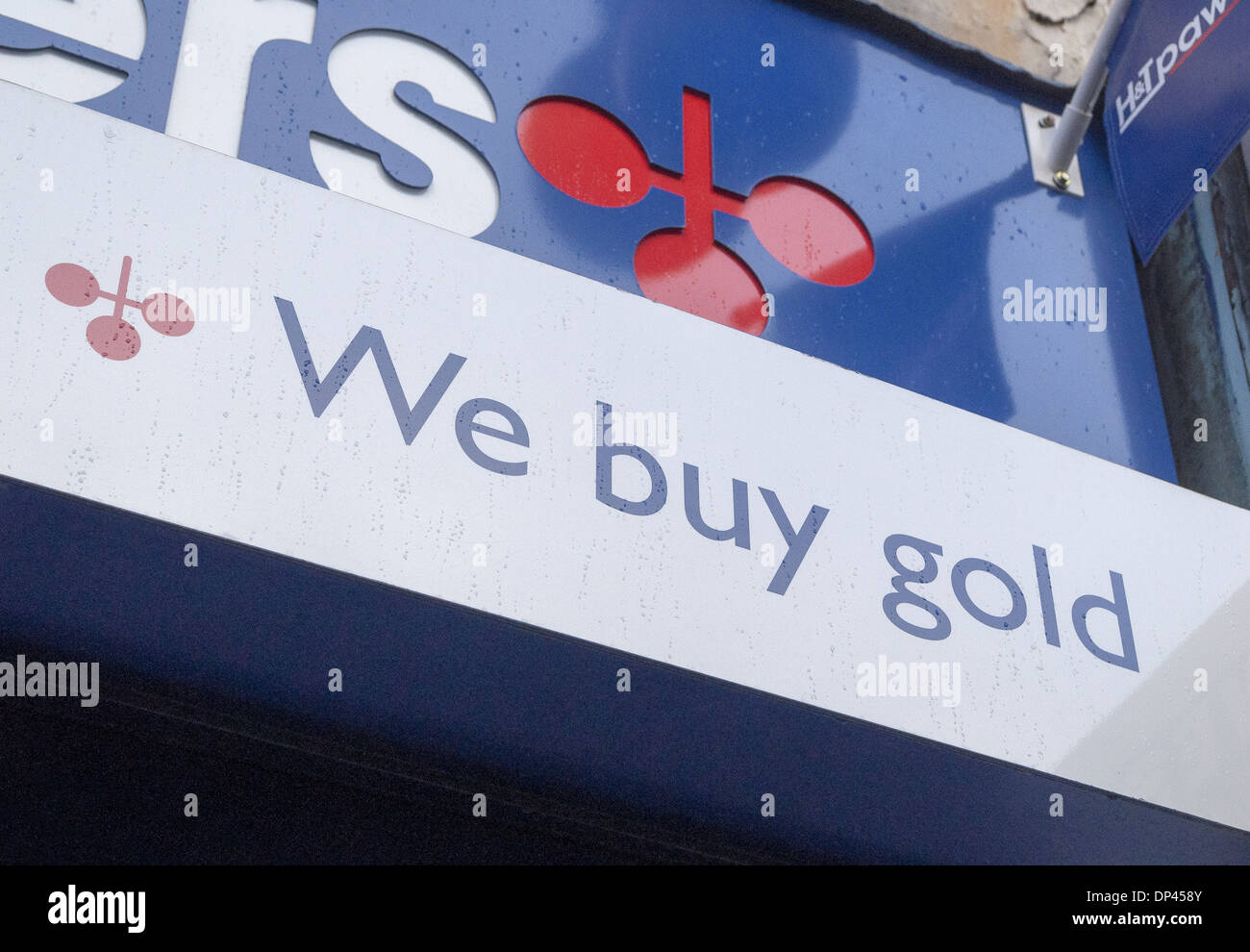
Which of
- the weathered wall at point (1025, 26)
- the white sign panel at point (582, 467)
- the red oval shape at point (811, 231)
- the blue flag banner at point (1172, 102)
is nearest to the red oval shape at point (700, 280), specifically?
the red oval shape at point (811, 231)

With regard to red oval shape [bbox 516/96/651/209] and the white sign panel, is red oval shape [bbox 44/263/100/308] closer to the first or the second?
the white sign panel

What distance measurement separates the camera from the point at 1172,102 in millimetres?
3311

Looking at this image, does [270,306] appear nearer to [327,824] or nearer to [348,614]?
[348,614]

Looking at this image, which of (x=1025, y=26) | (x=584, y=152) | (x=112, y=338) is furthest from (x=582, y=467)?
(x=1025, y=26)

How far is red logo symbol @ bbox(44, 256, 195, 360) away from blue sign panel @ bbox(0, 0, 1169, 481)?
913 mm

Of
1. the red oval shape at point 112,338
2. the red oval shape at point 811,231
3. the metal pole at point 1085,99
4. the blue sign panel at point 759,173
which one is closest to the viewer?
the red oval shape at point 112,338

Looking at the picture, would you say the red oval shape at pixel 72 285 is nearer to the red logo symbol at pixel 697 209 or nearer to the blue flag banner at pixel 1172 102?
the red logo symbol at pixel 697 209

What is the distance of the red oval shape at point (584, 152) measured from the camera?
3.26 metres

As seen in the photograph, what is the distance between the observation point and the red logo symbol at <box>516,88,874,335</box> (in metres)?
3.26

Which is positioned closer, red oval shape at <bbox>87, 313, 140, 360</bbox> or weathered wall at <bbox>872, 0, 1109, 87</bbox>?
red oval shape at <bbox>87, 313, 140, 360</bbox>

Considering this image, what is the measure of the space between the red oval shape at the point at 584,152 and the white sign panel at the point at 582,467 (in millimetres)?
944

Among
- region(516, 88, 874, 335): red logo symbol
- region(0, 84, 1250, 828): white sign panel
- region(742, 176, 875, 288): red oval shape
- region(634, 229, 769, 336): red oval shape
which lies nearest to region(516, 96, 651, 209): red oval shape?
region(516, 88, 874, 335): red logo symbol

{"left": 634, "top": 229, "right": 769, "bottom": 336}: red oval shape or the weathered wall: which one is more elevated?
the weathered wall

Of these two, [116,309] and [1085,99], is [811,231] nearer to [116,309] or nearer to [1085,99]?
[1085,99]
